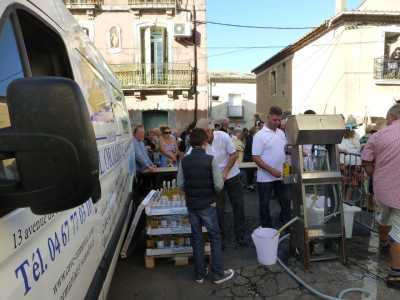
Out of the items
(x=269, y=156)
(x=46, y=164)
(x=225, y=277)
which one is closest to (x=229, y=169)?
(x=269, y=156)

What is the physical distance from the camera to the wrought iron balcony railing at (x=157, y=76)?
1706 centimetres

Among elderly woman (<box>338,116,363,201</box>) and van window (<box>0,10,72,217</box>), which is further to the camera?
elderly woman (<box>338,116,363,201</box>)

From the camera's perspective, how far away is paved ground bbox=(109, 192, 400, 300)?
3.71 metres

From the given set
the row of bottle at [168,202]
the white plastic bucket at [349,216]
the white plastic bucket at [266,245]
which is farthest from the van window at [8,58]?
the white plastic bucket at [349,216]

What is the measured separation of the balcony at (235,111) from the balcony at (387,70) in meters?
16.2

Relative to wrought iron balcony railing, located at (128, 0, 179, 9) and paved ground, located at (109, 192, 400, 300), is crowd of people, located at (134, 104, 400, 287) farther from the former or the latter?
wrought iron balcony railing, located at (128, 0, 179, 9)

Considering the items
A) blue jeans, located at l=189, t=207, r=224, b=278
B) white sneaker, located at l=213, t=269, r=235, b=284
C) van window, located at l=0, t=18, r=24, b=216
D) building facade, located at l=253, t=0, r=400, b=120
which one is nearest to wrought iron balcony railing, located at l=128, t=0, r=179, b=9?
building facade, located at l=253, t=0, r=400, b=120

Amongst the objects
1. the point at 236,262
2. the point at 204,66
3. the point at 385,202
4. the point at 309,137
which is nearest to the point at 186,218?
the point at 236,262

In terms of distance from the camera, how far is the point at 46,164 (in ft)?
3.41

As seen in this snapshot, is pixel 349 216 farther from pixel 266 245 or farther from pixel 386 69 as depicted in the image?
pixel 386 69

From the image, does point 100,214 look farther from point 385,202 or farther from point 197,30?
point 197,30

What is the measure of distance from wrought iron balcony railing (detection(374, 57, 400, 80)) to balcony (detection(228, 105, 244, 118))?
53.3ft

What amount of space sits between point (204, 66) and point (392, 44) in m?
8.44

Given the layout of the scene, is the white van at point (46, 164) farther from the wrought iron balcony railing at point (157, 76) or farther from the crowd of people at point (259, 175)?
the wrought iron balcony railing at point (157, 76)
